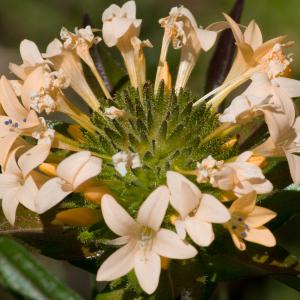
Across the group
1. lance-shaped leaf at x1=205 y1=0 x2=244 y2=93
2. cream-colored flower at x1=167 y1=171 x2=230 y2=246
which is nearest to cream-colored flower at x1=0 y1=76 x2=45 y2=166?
cream-colored flower at x1=167 y1=171 x2=230 y2=246

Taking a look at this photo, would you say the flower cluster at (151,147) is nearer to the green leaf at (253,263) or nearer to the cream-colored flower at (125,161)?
the cream-colored flower at (125,161)

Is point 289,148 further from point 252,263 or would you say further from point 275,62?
point 252,263

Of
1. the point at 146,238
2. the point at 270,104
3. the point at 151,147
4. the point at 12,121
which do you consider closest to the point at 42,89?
the point at 12,121

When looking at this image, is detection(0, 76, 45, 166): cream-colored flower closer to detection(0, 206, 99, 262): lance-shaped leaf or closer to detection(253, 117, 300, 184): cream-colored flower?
detection(0, 206, 99, 262): lance-shaped leaf

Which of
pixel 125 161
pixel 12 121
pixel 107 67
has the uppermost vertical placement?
pixel 107 67

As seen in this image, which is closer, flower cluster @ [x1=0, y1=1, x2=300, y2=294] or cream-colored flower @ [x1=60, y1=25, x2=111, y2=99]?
flower cluster @ [x1=0, y1=1, x2=300, y2=294]

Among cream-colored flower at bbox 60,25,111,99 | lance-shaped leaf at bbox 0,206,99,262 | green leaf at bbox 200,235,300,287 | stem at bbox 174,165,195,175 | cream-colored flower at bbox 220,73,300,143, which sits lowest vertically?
green leaf at bbox 200,235,300,287
